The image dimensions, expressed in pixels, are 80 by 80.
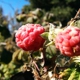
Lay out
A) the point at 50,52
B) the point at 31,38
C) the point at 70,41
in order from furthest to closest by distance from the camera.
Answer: the point at 50,52
the point at 31,38
the point at 70,41

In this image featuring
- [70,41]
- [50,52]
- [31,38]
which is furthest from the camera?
[50,52]

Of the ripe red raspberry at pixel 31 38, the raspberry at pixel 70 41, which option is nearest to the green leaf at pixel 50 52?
the ripe red raspberry at pixel 31 38

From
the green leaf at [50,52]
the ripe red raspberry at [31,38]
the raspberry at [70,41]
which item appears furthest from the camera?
the green leaf at [50,52]

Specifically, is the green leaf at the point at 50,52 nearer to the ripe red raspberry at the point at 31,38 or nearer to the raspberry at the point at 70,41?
the ripe red raspberry at the point at 31,38

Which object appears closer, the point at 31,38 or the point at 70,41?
→ the point at 70,41

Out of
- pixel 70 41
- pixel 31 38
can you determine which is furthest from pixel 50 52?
pixel 70 41

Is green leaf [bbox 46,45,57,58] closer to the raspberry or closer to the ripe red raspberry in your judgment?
the ripe red raspberry

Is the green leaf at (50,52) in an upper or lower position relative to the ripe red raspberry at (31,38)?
lower

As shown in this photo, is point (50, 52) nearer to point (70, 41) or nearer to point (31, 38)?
point (31, 38)

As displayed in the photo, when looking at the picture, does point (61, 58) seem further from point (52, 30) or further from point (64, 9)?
point (64, 9)
